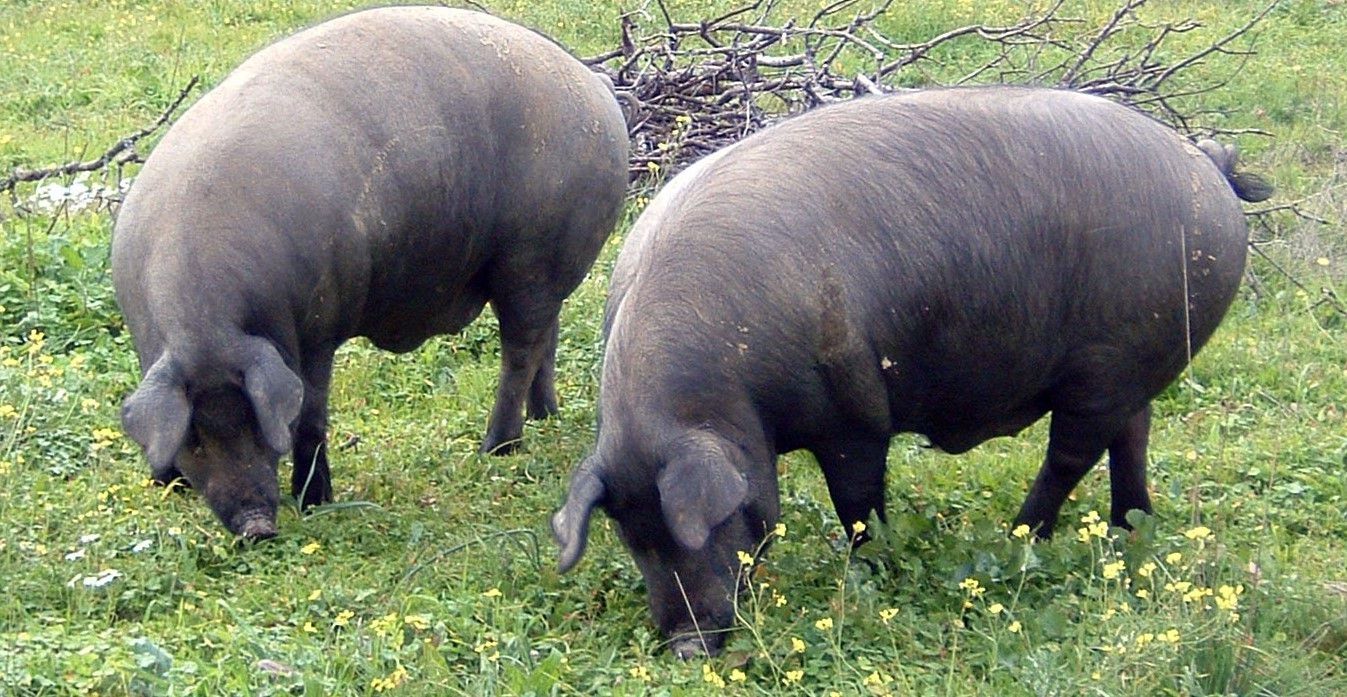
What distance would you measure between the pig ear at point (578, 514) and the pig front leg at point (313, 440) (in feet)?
5.00

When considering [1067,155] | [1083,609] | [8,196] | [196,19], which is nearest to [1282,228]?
[1067,155]

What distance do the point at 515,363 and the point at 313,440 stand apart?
1.06 m

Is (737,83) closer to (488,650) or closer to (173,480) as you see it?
(173,480)

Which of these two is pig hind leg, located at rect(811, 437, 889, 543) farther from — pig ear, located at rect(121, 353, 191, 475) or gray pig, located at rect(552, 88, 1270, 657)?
pig ear, located at rect(121, 353, 191, 475)

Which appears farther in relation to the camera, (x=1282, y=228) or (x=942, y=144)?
(x=1282, y=228)

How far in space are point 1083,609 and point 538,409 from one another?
3.21 metres

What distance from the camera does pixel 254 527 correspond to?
566cm

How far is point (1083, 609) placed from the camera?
16.2ft

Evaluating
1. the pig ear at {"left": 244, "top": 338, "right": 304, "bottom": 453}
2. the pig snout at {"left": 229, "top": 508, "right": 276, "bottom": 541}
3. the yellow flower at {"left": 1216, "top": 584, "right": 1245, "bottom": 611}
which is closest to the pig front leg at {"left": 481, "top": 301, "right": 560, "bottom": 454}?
the pig snout at {"left": 229, "top": 508, "right": 276, "bottom": 541}

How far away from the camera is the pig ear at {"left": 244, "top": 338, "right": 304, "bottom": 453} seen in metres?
5.33

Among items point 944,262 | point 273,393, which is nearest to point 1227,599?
point 944,262

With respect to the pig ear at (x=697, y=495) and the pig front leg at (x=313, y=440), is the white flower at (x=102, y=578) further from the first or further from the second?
the pig ear at (x=697, y=495)

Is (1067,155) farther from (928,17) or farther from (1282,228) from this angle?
(928,17)

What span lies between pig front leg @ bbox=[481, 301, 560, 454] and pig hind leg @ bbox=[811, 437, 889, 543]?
1879 millimetres
